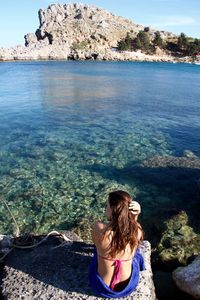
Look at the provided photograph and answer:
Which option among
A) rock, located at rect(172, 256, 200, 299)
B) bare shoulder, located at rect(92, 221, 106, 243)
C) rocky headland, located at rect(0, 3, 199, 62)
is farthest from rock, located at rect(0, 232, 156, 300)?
rocky headland, located at rect(0, 3, 199, 62)

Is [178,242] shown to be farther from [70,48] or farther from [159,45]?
[159,45]

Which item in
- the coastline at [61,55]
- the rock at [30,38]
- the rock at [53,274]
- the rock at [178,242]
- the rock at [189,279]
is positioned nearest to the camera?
the rock at [53,274]

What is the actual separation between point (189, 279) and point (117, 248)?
3.10 meters

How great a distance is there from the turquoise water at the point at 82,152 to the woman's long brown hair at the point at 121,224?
7.19 meters

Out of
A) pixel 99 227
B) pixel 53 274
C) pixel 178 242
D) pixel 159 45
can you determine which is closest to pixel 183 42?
pixel 159 45

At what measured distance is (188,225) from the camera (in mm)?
12891

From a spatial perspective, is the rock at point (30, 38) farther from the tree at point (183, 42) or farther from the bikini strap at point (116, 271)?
the bikini strap at point (116, 271)

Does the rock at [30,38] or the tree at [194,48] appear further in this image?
the rock at [30,38]

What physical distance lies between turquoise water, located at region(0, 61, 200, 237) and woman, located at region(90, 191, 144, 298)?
259 inches

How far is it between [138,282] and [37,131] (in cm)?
2041

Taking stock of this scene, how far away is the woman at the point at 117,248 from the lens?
573cm

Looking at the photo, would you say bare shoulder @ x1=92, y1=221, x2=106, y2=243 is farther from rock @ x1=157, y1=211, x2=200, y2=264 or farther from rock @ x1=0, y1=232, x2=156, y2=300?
rock @ x1=157, y1=211, x2=200, y2=264

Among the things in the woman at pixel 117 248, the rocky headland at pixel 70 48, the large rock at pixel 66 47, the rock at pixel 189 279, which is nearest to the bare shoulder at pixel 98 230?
the woman at pixel 117 248

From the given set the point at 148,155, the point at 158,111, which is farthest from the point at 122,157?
the point at 158,111
